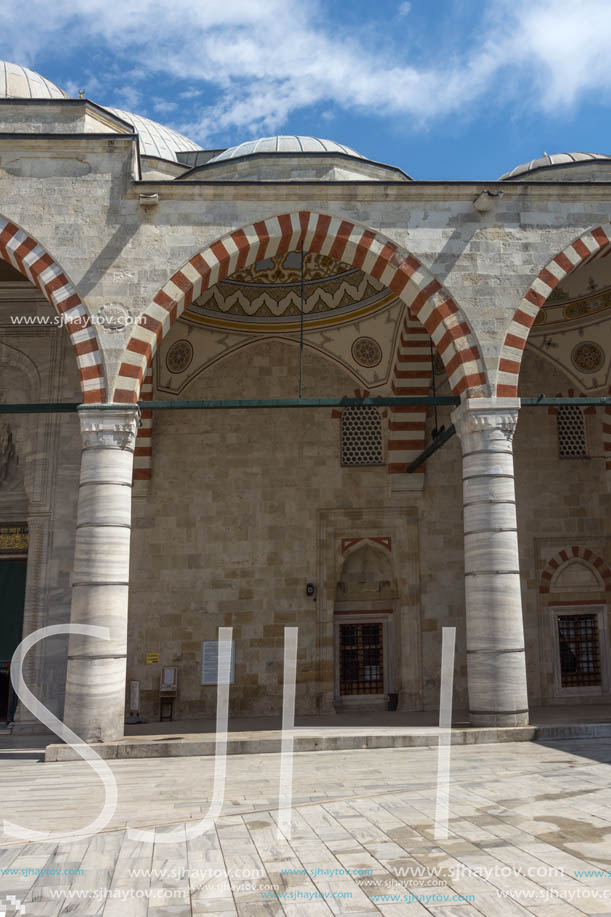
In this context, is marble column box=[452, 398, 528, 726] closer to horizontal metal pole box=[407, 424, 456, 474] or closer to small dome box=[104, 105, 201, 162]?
horizontal metal pole box=[407, 424, 456, 474]

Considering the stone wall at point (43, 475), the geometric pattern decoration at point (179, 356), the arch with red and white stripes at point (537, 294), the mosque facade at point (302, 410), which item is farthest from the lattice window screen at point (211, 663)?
the arch with red and white stripes at point (537, 294)

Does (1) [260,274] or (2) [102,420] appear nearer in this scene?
(2) [102,420]

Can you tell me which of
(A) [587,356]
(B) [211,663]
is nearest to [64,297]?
(B) [211,663]

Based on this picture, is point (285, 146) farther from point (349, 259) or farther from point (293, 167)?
point (349, 259)

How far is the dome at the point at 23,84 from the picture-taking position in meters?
10.4

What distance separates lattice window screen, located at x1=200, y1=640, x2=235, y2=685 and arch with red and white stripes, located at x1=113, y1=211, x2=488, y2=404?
4196 mm

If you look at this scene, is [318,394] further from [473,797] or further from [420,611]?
[473,797]

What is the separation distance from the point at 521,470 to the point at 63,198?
680 centimetres

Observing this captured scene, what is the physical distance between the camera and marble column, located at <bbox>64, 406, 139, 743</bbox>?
6.57 metres

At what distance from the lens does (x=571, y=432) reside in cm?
→ 1082

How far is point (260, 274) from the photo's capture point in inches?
417

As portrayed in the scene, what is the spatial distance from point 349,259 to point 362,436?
3.42 m

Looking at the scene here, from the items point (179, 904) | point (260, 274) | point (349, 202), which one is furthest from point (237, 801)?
point (260, 274)

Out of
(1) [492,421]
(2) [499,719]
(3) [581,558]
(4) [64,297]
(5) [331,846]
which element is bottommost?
(5) [331,846]
